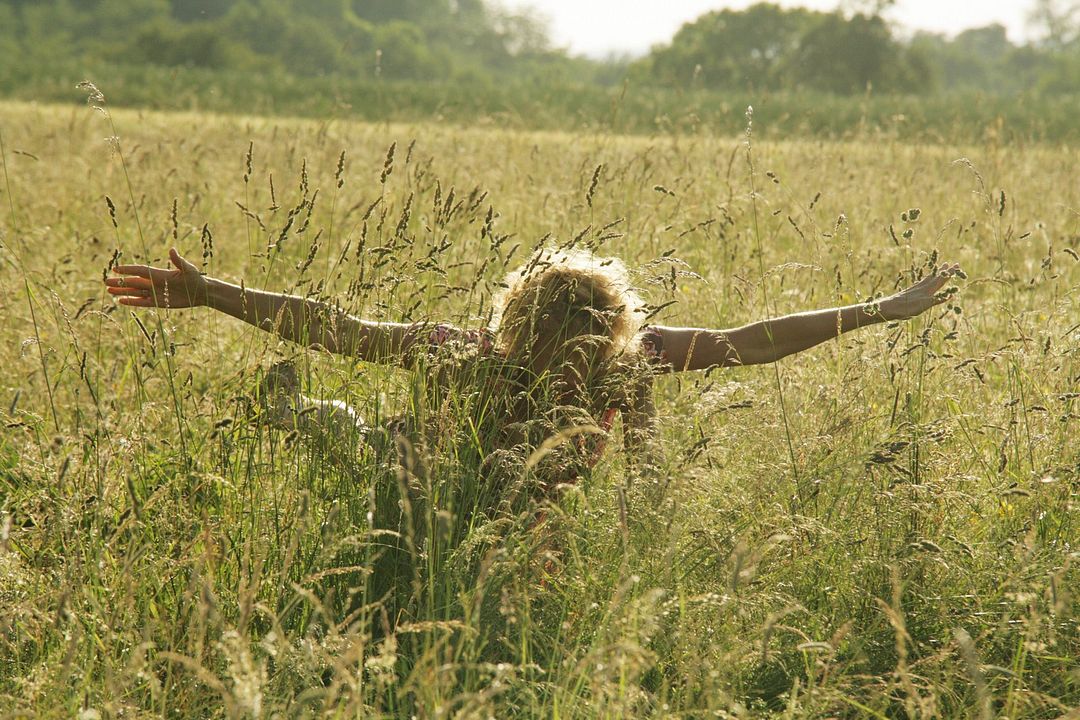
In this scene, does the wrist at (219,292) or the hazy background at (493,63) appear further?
the hazy background at (493,63)

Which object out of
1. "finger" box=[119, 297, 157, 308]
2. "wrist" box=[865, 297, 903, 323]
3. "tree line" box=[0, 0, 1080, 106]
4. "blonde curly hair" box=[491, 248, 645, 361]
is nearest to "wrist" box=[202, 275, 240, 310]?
"finger" box=[119, 297, 157, 308]

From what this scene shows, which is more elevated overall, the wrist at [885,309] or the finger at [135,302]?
the wrist at [885,309]

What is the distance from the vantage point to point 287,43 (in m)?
58.8

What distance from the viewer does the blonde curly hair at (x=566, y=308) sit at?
264 centimetres

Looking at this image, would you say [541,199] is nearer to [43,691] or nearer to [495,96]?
[43,691]

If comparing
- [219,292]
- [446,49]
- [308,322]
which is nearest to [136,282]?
[219,292]

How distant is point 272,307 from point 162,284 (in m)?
0.29


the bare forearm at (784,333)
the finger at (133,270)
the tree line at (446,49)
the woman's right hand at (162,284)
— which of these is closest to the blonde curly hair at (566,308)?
the bare forearm at (784,333)

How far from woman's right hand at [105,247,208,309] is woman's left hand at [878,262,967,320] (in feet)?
6.01

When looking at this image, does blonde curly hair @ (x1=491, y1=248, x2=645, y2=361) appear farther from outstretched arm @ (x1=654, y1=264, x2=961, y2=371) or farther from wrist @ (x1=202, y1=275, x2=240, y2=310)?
wrist @ (x1=202, y1=275, x2=240, y2=310)

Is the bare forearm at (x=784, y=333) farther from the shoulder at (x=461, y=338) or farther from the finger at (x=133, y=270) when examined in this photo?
the finger at (x=133, y=270)

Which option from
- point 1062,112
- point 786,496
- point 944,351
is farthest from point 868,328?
point 1062,112

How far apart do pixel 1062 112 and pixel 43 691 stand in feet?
63.4

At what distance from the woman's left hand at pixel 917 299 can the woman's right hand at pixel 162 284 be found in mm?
1832
